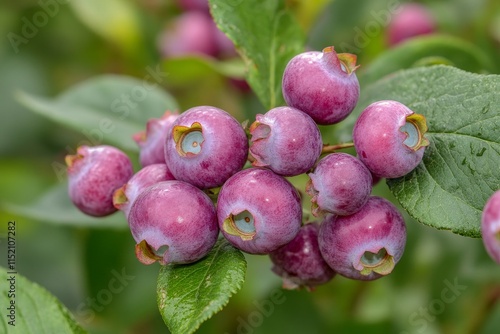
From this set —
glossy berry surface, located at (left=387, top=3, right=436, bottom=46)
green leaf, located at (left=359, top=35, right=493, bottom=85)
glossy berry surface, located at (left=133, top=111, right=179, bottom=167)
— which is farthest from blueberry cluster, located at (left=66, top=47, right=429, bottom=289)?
glossy berry surface, located at (left=387, top=3, right=436, bottom=46)

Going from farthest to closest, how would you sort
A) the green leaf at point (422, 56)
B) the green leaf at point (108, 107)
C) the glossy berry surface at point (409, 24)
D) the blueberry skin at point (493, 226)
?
the glossy berry surface at point (409, 24)
the green leaf at point (108, 107)
the green leaf at point (422, 56)
the blueberry skin at point (493, 226)

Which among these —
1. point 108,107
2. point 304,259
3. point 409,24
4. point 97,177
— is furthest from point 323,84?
point 409,24

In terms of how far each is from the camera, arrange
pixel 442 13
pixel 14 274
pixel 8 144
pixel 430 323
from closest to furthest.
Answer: pixel 14 274 < pixel 430 323 < pixel 442 13 < pixel 8 144

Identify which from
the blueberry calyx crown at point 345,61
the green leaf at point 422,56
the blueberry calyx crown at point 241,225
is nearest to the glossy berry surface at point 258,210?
the blueberry calyx crown at point 241,225

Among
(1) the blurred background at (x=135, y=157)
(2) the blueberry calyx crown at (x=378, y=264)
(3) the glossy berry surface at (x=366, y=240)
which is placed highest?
(3) the glossy berry surface at (x=366, y=240)

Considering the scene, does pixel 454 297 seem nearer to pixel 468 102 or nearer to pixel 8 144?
pixel 468 102

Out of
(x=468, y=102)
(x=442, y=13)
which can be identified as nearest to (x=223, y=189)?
(x=468, y=102)

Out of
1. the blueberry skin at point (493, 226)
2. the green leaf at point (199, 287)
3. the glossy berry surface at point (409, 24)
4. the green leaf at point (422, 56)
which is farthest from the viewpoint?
the glossy berry surface at point (409, 24)

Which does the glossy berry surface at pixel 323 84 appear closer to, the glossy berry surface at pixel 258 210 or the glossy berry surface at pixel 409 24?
the glossy berry surface at pixel 258 210
